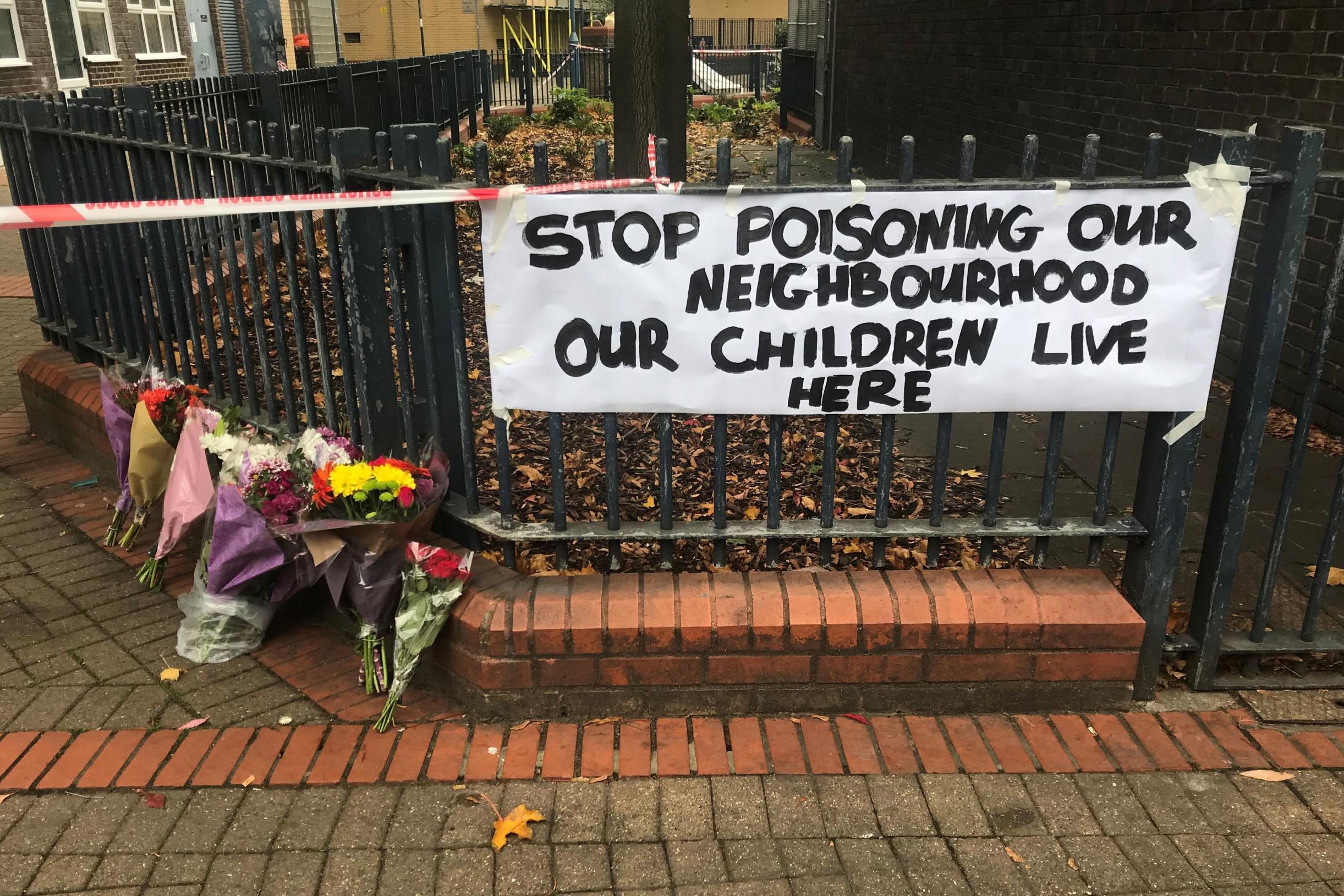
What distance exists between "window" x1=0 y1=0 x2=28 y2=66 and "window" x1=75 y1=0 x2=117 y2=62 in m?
1.95

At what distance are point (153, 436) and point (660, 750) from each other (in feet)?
7.30

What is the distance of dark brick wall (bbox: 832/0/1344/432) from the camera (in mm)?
5039

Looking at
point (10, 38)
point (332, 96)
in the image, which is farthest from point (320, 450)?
point (10, 38)

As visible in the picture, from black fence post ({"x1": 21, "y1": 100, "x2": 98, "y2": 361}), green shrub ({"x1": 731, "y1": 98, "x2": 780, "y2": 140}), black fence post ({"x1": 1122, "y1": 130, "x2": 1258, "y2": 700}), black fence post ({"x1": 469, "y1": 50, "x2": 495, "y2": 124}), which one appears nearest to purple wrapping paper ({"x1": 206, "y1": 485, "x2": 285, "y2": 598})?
black fence post ({"x1": 21, "y1": 100, "x2": 98, "y2": 361})

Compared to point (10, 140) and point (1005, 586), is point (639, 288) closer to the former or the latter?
point (1005, 586)

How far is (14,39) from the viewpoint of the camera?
1548 cm

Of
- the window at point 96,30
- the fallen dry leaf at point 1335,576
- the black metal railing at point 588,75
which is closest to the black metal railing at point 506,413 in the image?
the fallen dry leaf at point 1335,576

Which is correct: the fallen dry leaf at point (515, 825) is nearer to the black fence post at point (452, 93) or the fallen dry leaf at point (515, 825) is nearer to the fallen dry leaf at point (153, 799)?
the fallen dry leaf at point (153, 799)

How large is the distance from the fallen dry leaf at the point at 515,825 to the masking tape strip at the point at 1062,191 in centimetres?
207

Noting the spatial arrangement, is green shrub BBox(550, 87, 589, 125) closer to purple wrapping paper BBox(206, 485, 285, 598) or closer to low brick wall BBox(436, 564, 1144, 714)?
purple wrapping paper BBox(206, 485, 285, 598)

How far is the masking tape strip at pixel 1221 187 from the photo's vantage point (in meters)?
2.71

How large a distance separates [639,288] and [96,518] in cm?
292

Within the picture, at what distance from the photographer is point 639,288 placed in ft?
9.25

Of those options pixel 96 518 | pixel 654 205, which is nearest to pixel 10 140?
pixel 96 518
